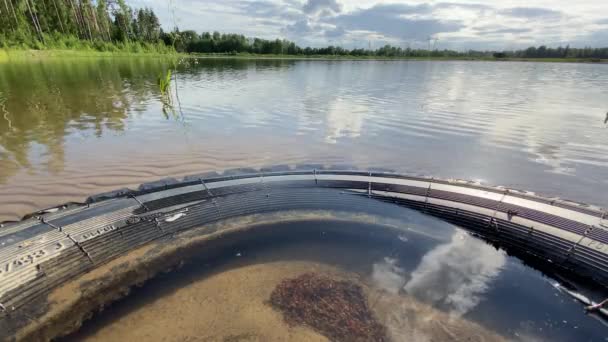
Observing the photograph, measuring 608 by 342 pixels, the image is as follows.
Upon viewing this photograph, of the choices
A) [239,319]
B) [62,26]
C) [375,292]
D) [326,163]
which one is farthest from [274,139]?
[62,26]

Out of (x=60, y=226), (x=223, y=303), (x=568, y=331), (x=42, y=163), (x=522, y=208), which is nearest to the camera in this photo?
(x=568, y=331)

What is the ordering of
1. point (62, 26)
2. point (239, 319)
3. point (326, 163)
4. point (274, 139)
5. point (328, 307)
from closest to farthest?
1. point (239, 319)
2. point (328, 307)
3. point (326, 163)
4. point (274, 139)
5. point (62, 26)

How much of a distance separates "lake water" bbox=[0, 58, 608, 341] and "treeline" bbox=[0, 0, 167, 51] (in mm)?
18698

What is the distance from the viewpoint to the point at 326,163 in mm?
8320

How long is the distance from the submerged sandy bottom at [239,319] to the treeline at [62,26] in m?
28.3

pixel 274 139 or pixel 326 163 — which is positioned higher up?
pixel 274 139

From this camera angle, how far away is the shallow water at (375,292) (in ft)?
11.2

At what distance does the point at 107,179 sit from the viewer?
22.3ft

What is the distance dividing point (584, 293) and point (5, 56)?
4911 cm

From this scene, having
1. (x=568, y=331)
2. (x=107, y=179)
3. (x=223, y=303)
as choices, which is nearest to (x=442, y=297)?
(x=568, y=331)

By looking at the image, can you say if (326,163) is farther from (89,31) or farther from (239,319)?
(89,31)

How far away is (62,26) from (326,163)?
207 ft

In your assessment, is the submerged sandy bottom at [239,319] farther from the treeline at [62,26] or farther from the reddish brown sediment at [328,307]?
the treeline at [62,26]

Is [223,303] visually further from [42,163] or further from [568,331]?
[42,163]
